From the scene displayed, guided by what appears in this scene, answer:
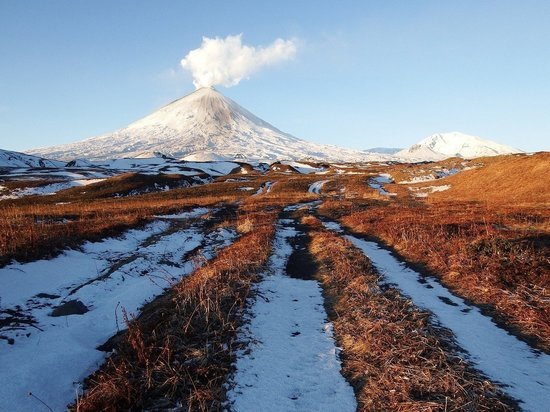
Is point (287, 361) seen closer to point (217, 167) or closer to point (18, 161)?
point (217, 167)

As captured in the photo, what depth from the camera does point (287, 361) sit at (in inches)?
316

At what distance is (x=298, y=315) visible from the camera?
423 inches

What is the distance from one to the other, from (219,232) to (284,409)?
19302mm

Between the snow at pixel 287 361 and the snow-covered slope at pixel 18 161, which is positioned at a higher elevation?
the snow-covered slope at pixel 18 161

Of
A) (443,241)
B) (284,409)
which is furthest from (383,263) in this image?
(284,409)

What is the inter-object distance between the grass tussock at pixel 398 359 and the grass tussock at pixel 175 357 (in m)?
2.69

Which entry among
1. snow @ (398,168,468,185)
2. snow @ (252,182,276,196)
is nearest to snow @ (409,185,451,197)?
snow @ (398,168,468,185)

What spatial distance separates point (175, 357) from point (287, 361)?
7.70 ft

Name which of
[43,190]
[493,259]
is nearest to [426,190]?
[493,259]

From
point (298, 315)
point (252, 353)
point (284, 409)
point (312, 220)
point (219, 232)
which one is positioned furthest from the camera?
point (312, 220)

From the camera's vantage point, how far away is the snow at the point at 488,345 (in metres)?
6.87

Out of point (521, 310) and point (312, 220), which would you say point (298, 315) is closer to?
point (521, 310)

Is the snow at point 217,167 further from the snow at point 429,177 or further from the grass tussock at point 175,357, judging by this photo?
the grass tussock at point 175,357

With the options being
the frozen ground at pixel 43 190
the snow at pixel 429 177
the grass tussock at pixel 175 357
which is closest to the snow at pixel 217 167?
the frozen ground at pixel 43 190
